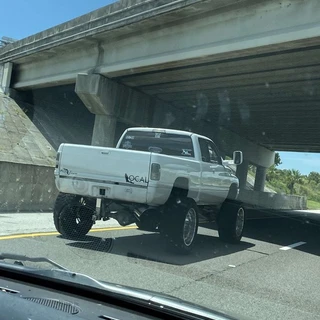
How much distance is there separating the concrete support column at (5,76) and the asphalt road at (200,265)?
15.2 m

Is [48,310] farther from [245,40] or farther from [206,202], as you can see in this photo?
[245,40]

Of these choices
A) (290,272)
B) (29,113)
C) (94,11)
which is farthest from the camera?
(29,113)

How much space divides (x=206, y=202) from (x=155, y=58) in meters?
8.23

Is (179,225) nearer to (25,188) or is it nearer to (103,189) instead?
(103,189)

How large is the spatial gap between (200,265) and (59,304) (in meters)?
5.46

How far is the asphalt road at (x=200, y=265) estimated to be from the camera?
19.6 ft

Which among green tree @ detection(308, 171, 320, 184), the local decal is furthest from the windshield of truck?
green tree @ detection(308, 171, 320, 184)

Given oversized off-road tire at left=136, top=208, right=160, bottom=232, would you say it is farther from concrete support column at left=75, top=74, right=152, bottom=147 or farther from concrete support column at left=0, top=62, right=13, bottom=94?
concrete support column at left=0, top=62, right=13, bottom=94

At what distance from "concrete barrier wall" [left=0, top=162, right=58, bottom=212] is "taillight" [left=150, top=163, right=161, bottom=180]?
6611mm

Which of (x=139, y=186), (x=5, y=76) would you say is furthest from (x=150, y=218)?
(x=5, y=76)

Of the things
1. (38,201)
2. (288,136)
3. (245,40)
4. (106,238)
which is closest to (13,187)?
(38,201)

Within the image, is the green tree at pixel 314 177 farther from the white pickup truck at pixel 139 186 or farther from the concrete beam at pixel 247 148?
the white pickup truck at pixel 139 186

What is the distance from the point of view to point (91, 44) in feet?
65.1

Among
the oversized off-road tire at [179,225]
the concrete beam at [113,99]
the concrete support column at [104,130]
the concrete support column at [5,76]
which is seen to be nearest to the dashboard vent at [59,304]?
the oversized off-road tire at [179,225]
